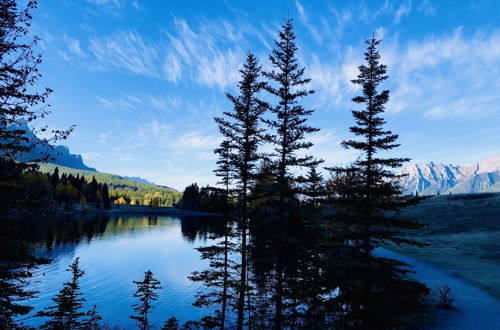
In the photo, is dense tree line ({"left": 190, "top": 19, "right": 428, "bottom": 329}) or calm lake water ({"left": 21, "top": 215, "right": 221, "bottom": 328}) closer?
dense tree line ({"left": 190, "top": 19, "right": 428, "bottom": 329})

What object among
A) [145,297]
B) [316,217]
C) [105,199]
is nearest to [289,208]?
[316,217]

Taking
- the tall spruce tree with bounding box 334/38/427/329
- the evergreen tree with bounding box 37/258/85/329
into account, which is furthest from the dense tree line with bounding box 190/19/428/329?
the evergreen tree with bounding box 37/258/85/329

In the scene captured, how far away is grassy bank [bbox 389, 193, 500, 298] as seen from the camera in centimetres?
2981

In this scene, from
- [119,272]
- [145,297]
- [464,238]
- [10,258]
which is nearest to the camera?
[10,258]

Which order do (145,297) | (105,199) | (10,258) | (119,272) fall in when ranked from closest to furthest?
1. (10,258)
2. (145,297)
3. (119,272)
4. (105,199)

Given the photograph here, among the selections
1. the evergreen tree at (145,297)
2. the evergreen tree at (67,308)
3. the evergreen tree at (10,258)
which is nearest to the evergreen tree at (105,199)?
the evergreen tree at (145,297)

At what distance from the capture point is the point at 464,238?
5022 cm

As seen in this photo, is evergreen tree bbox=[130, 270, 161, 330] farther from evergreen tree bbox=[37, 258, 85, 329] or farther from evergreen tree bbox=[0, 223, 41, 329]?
evergreen tree bbox=[0, 223, 41, 329]

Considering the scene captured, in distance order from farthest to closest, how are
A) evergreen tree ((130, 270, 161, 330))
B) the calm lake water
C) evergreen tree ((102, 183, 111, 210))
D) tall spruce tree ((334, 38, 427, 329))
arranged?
evergreen tree ((102, 183, 111, 210)) → the calm lake water → evergreen tree ((130, 270, 161, 330)) → tall spruce tree ((334, 38, 427, 329))

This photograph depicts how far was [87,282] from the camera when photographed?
3706 cm

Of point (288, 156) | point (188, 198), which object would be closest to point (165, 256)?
point (288, 156)

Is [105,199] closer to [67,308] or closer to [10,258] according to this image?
[67,308]

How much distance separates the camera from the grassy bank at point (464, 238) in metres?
29.8

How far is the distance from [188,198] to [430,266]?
172 meters
